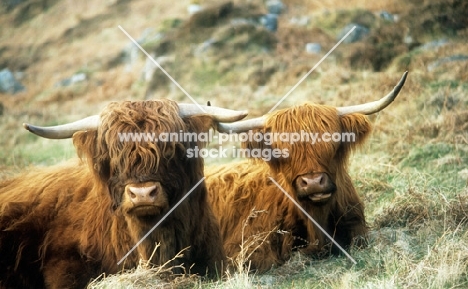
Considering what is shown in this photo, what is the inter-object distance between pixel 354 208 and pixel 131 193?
2.12m

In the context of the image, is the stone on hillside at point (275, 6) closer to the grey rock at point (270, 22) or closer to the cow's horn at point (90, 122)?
the grey rock at point (270, 22)

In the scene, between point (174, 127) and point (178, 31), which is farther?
point (178, 31)

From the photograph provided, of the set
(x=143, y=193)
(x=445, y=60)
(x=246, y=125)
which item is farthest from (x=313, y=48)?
(x=143, y=193)

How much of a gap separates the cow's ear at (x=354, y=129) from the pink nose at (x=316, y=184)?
1.76 feet

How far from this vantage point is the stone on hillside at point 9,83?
18.8 m

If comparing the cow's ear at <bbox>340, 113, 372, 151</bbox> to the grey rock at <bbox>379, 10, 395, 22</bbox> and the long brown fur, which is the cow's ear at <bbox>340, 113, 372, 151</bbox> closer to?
the long brown fur

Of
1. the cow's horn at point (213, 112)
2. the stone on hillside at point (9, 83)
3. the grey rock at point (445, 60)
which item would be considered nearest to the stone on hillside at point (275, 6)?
the stone on hillside at point (9, 83)

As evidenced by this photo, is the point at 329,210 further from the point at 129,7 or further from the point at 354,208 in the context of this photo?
the point at 129,7

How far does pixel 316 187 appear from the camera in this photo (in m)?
4.60

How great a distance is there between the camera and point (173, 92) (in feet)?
52.4

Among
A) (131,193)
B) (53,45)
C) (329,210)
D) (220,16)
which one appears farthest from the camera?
(53,45)

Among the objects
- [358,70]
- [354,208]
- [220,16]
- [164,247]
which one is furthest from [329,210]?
[220,16]

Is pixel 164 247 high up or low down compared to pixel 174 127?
down

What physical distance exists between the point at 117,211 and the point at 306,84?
9089mm
